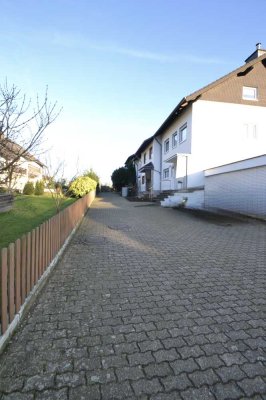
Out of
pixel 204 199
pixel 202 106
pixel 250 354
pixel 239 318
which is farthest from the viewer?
pixel 202 106

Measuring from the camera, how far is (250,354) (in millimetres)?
2572

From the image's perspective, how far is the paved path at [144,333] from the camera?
2.18m

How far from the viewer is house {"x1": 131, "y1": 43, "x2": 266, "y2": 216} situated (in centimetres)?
1725

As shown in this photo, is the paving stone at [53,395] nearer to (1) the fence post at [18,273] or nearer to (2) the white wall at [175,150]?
(1) the fence post at [18,273]

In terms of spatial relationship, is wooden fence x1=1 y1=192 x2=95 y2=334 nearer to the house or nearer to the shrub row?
the house

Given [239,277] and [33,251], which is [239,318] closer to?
[239,277]

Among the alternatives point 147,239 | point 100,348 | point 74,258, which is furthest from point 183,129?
point 100,348

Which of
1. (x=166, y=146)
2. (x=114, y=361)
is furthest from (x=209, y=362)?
(x=166, y=146)

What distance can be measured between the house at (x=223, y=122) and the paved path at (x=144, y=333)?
1231 centimetres

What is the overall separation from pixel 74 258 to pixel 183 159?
13244 millimetres

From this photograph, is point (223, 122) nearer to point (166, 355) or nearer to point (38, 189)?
point (166, 355)

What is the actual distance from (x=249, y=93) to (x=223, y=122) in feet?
10.00

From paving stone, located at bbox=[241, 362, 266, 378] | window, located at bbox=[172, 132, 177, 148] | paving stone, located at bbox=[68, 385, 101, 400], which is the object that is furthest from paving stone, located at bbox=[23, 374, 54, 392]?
window, located at bbox=[172, 132, 177, 148]

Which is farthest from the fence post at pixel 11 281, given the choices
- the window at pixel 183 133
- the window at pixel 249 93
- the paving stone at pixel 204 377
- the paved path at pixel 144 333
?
the window at pixel 249 93
